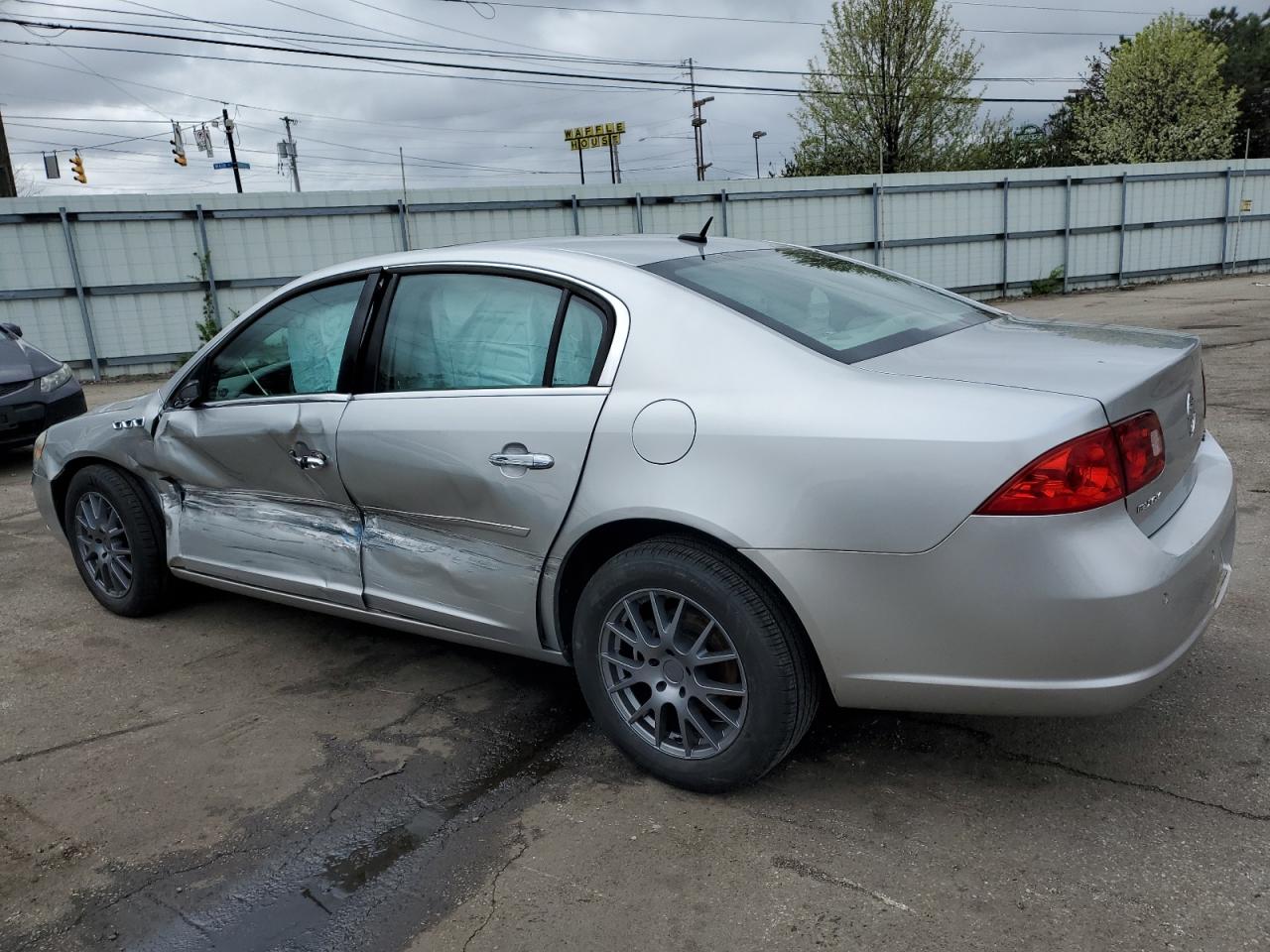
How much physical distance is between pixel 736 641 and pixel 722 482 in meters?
0.40

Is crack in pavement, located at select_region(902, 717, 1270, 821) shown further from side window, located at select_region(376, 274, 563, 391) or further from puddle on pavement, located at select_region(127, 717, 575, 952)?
side window, located at select_region(376, 274, 563, 391)

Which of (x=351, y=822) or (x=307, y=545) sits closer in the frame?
(x=351, y=822)

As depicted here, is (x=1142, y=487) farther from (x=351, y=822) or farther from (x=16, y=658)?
(x=16, y=658)

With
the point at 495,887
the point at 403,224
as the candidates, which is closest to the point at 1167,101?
the point at 403,224

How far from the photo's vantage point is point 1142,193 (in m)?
20.6

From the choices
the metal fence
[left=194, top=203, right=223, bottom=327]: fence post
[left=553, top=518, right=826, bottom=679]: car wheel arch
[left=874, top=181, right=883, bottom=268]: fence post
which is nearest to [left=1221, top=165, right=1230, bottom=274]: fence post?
the metal fence

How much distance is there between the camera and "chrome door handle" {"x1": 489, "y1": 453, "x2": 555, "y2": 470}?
2.86m

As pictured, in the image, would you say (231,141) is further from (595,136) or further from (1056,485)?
(1056,485)

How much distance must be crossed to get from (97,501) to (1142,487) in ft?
13.1

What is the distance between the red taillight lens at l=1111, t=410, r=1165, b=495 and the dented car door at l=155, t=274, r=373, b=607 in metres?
2.31

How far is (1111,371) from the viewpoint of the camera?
8.29ft

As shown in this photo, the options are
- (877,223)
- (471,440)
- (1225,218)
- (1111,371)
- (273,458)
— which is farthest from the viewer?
(1225,218)

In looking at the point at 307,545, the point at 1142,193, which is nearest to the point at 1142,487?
the point at 307,545

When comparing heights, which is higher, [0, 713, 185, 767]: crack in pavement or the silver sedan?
the silver sedan
